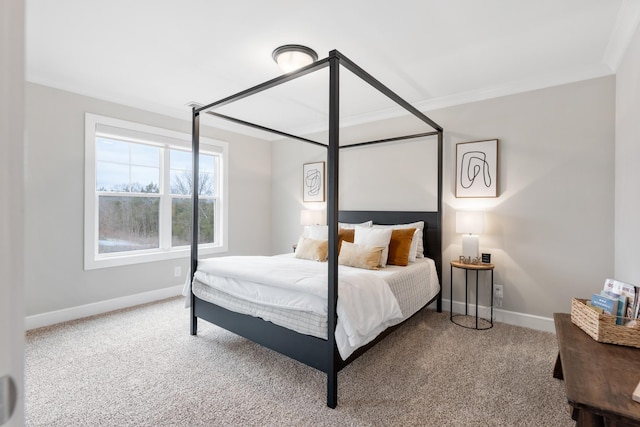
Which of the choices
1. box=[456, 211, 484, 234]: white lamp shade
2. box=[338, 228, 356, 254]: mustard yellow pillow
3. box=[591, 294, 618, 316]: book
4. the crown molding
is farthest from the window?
the crown molding

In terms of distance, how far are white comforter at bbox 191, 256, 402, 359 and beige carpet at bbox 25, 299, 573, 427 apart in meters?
0.36

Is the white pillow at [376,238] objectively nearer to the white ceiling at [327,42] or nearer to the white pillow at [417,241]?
the white pillow at [417,241]

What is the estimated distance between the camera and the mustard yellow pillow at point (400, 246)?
3.16m

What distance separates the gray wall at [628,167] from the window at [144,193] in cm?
441

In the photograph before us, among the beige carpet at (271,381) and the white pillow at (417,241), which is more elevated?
the white pillow at (417,241)

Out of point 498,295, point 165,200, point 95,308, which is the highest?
point 165,200

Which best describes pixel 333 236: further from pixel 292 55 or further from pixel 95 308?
pixel 95 308

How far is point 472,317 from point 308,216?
2.44 meters

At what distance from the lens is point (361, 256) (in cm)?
301

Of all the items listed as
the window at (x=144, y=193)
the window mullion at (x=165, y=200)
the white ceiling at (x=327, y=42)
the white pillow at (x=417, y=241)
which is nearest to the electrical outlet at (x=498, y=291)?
the white pillow at (x=417, y=241)

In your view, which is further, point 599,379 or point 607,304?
point 607,304

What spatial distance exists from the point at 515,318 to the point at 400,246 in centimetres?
142

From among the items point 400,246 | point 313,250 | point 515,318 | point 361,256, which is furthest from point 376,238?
point 515,318

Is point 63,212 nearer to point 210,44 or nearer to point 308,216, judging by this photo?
point 210,44
